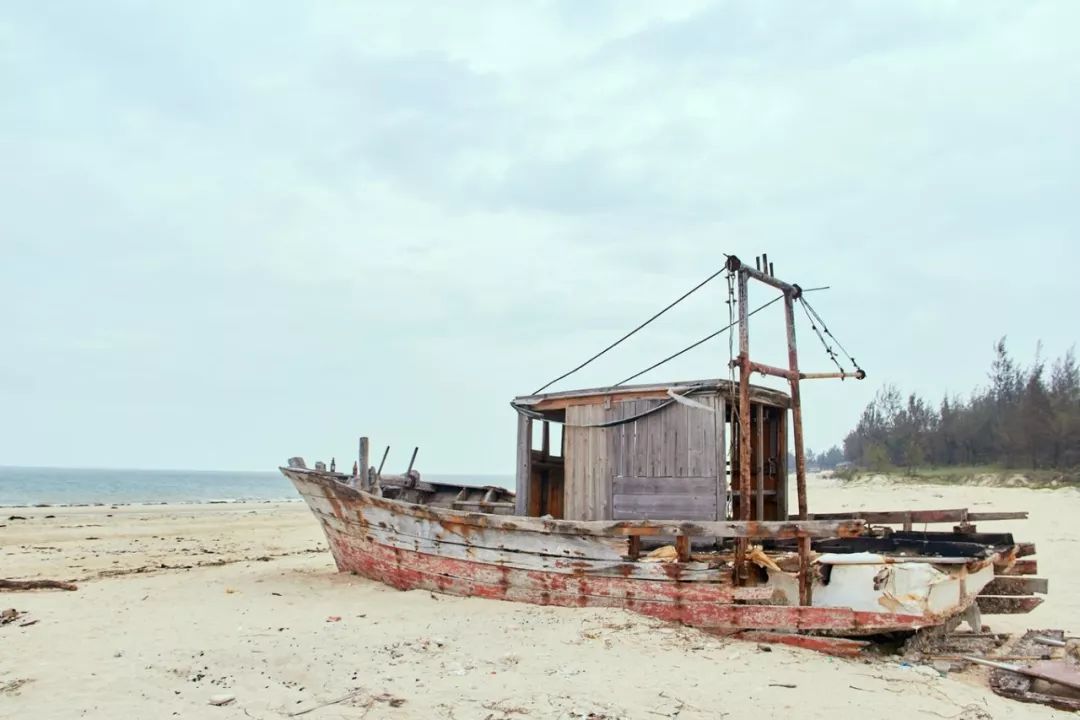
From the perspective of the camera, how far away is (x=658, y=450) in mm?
9344

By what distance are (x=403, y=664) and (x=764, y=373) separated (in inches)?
213

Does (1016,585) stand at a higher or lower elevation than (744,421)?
lower

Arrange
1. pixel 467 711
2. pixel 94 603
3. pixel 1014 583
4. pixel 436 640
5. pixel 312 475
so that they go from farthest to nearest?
pixel 312 475 < pixel 94 603 < pixel 1014 583 < pixel 436 640 < pixel 467 711

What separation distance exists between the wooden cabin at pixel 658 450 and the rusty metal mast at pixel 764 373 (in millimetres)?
244

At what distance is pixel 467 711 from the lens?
5.28 metres

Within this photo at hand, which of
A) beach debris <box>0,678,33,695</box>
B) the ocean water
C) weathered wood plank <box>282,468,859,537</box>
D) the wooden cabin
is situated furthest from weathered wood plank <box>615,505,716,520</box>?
the ocean water

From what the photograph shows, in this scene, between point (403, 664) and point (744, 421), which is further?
point (744, 421)

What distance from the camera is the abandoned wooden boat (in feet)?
23.9

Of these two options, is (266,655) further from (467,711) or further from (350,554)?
(350,554)

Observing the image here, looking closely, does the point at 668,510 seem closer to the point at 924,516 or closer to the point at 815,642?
the point at 815,642

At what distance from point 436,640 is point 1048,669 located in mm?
5333

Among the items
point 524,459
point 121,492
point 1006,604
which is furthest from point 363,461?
point 121,492

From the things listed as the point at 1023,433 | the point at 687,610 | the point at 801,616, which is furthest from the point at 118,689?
the point at 1023,433

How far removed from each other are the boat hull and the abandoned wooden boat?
0.02m
